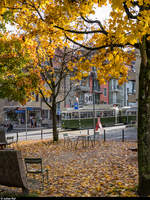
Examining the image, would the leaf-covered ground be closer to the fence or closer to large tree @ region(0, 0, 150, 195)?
large tree @ region(0, 0, 150, 195)

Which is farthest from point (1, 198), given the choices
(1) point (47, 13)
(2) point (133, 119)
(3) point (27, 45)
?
(2) point (133, 119)

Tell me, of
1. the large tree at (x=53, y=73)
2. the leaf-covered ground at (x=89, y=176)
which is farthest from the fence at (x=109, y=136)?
the leaf-covered ground at (x=89, y=176)

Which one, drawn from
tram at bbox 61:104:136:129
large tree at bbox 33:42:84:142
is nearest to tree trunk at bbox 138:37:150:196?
large tree at bbox 33:42:84:142

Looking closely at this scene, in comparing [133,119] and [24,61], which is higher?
[24,61]

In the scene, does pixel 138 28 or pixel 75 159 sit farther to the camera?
pixel 75 159

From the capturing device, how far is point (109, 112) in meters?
42.4

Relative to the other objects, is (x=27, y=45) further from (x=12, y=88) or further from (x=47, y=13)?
(x=47, y=13)

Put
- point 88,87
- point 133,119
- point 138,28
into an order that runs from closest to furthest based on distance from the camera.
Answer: point 138,28 < point 133,119 < point 88,87

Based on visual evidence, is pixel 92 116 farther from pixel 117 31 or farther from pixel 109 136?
pixel 117 31

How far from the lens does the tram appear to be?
3784 cm

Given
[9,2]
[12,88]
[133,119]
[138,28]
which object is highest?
[9,2]

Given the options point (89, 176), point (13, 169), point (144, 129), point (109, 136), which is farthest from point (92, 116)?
point (13, 169)

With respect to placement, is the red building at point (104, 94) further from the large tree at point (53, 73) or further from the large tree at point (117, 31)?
the large tree at point (117, 31)

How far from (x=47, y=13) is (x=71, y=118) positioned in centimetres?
2944
